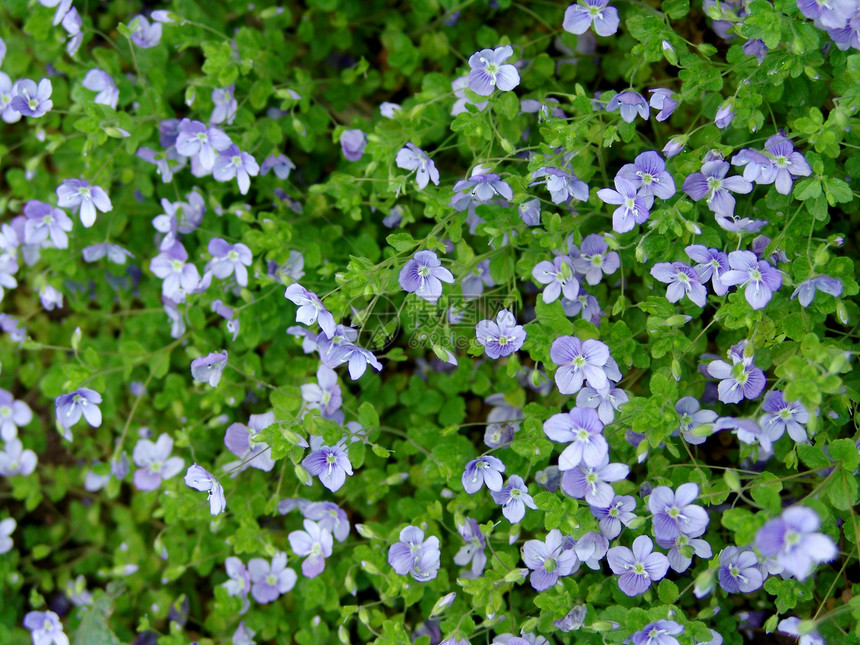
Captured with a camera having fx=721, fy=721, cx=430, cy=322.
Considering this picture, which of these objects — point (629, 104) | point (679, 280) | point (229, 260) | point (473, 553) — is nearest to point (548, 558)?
point (473, 553)

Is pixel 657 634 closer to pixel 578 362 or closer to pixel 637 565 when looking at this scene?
pixel 637 565

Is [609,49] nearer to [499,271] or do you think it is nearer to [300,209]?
[499,271]

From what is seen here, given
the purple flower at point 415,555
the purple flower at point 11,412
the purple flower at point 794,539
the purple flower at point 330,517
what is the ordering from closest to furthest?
1. the purple flower at point 794,539
2. the purple flower at point 415,555
3. the purple flower at point 330,517
4. the purple flower at point 11,412

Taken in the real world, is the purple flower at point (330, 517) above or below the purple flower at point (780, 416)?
below

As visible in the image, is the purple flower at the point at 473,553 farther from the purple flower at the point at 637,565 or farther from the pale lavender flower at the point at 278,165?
the pale lavender flower at the point at 278,165

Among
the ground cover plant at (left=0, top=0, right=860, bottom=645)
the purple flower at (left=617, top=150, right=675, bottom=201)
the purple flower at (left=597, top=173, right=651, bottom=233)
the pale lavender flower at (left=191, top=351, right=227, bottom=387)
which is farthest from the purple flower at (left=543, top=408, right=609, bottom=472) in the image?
the pale lavender flower at (left=191, top=351, right=227, bottom=387)

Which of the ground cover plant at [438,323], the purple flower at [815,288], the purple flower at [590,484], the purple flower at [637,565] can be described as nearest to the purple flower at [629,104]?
the ground cover plant at [438,323]

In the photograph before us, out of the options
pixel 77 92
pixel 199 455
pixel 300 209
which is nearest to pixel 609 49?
pixel 300 209
